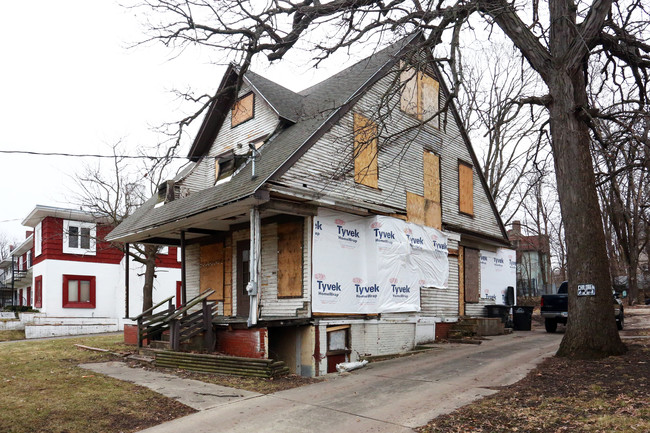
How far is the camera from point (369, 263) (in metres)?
14.1

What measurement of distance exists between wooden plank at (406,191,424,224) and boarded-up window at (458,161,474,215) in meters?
2.74

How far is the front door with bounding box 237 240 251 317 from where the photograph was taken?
597 inches

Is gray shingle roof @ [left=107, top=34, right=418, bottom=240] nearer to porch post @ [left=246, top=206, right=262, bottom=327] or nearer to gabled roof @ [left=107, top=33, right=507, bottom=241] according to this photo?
gabled roof @ [left=107, top=33, right=507, bottom=241]

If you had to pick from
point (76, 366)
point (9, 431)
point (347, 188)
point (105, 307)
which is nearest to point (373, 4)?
point (347, 188)

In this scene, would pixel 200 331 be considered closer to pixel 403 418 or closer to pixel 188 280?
pixel 188 280

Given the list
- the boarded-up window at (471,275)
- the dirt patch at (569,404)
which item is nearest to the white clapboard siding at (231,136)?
the boarded-up window at (471,275)

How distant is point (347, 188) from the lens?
44.4 ft

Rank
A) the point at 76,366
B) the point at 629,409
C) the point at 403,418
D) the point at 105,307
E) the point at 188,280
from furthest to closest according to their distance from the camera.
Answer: the point at 105,307, the point at 188,280, the point at 76,366, the point at 403,418, the point at 629,409

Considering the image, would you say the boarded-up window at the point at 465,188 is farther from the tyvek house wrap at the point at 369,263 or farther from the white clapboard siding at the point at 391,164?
the tyvek house wrap at the point at 369,263

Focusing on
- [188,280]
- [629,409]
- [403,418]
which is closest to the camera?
[629,409]

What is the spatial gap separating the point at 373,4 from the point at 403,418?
809cm

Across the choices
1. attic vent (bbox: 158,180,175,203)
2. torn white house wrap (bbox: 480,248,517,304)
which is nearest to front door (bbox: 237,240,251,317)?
attic vent (bbox: 158,180,175,203)

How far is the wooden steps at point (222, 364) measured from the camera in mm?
10555

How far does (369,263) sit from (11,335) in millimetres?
20917
